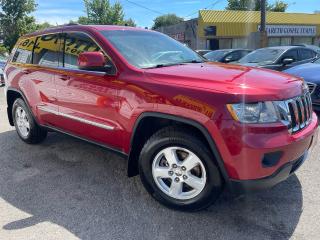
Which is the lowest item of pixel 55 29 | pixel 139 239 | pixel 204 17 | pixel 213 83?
pixel 139 239

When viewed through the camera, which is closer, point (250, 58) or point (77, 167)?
point (77, 167)

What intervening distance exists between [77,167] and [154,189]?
1455mm

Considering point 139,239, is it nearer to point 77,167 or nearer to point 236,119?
point 236,119

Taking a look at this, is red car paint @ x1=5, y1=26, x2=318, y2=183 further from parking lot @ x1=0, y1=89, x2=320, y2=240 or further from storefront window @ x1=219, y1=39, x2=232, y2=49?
storefront window @ x1=219, y1=39, x2=232, y2=49

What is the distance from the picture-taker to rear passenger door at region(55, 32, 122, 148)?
11.7ft

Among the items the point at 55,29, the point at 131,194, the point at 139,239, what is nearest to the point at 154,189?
the point at 131,194

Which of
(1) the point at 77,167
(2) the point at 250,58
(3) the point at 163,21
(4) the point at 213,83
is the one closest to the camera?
(4) the point at 213,83

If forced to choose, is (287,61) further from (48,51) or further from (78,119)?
(78,119)

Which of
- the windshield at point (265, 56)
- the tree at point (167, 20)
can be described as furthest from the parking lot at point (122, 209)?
the tree at point (167, 20)

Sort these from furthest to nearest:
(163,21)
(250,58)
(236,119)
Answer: (163,21)
(250,58)
(236,119)

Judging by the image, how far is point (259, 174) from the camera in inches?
108

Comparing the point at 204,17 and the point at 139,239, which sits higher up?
the point at 204,17

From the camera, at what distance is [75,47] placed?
4121mm

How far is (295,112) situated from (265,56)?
7387 mm
